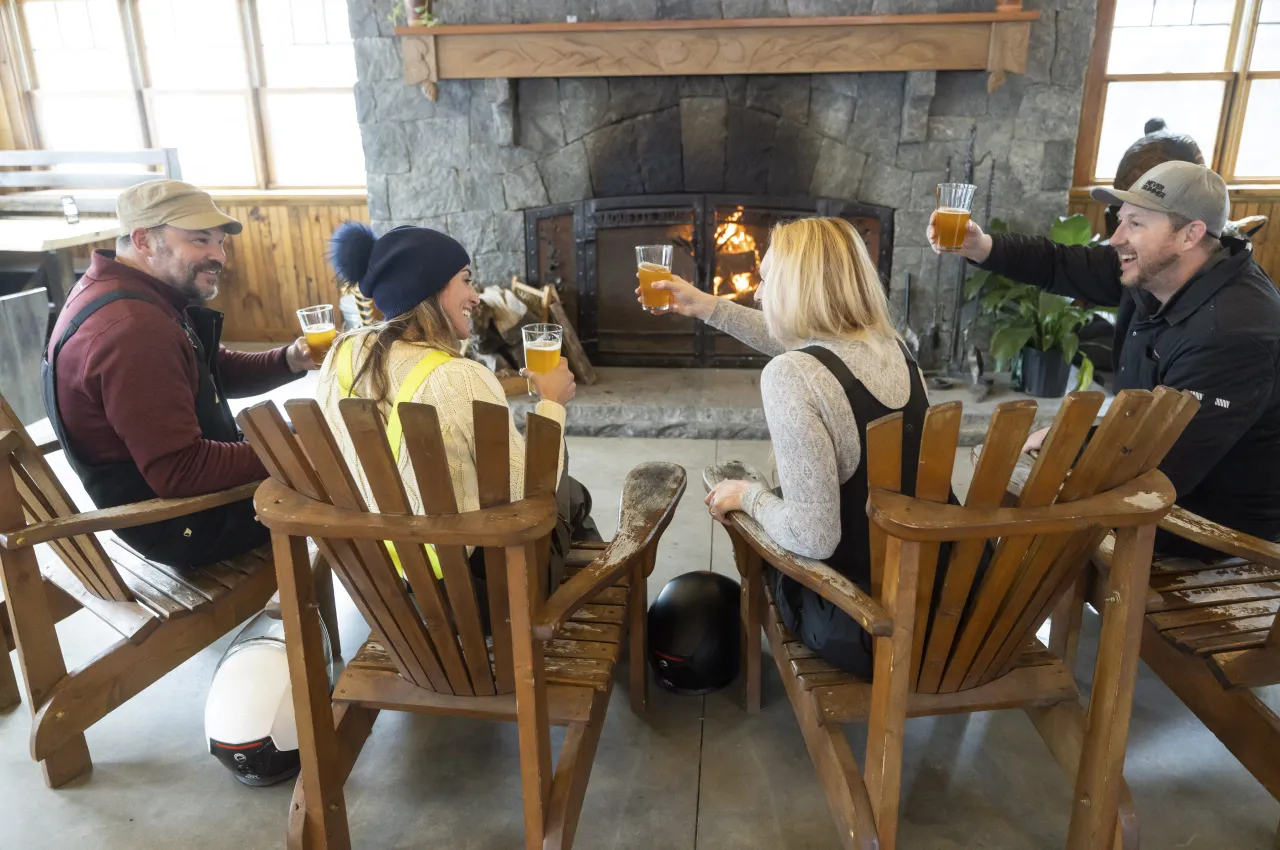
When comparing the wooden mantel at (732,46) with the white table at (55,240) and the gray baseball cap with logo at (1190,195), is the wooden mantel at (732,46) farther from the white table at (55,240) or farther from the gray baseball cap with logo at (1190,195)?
the white table at (55,240)

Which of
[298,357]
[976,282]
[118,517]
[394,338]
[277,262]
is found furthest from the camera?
[277,262]

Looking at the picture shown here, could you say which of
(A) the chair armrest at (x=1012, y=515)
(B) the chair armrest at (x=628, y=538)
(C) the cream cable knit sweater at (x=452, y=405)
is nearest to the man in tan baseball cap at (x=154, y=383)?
(C) the cream cable knit sweater at (x=452, y=405)

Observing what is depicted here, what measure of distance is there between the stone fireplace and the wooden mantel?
15 cm

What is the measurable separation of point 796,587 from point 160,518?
137 cm

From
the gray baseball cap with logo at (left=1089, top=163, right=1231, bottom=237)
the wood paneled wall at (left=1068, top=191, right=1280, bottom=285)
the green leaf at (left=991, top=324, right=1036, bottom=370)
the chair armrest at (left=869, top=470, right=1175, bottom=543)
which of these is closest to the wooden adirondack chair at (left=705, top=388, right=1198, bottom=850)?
the chair armrest at (left=869, top=470, right=1175, bottom=543)

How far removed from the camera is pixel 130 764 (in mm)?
2035

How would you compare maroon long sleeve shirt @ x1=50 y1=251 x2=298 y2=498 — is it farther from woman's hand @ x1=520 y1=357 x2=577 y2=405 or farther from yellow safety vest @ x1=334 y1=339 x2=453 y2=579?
woman's hand @ x1=520 y1=357 x2=577 y2=405

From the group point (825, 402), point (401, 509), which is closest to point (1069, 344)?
point (825, 402)

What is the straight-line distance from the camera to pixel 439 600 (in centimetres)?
154

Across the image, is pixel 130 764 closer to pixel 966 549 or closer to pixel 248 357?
pixel 248 357

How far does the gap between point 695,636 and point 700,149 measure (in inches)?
113

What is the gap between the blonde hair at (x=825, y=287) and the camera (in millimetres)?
1697

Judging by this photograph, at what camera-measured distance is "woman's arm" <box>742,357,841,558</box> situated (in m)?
1.58

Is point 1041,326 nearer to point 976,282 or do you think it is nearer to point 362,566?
point 976,282
